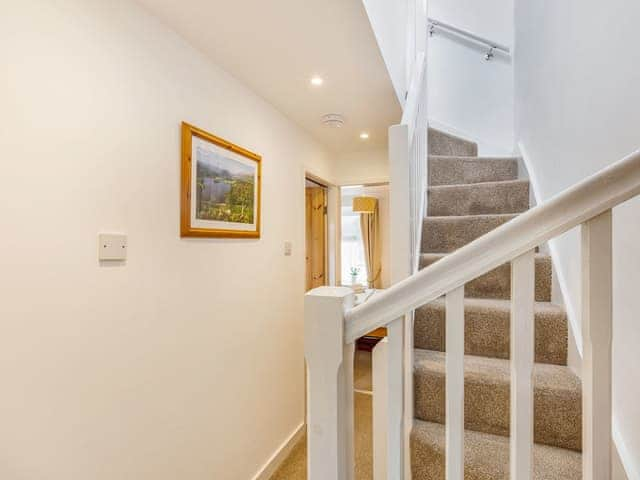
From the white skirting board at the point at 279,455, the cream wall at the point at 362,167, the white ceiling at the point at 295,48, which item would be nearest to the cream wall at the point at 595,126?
the white ceiling at the point at 295,48

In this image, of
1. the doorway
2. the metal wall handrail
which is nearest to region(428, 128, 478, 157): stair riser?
the metal wall handrail

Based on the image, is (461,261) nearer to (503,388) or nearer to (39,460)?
(503,388)

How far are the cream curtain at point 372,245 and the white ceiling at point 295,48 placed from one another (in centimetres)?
261

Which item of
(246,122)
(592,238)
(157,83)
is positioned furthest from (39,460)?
(246,122)

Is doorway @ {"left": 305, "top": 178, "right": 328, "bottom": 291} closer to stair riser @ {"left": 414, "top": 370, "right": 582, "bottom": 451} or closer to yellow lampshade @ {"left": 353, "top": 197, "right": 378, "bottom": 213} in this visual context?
yellow lampshade @ {"left": 353, "top": 197, "right": 378, "bottom": 213}

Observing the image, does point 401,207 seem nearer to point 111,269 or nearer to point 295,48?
point 295,48

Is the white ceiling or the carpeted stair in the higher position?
the white ceiling

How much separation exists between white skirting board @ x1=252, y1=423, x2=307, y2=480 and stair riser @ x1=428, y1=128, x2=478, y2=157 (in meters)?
2.46

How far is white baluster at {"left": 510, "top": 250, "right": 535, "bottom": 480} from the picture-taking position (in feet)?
2.07

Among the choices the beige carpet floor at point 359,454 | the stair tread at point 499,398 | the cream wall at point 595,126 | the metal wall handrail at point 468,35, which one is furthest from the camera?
the metal wall handrail at point 468,35

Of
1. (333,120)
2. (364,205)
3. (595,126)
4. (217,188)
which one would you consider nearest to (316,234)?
(364,205)

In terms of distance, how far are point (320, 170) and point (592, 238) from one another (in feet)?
9.07

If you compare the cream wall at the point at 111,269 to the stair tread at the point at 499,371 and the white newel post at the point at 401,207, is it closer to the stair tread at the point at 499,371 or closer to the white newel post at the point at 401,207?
the white newel post at the point at 401,207

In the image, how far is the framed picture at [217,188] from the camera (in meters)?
1.61
